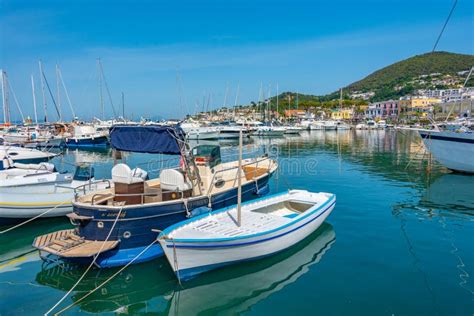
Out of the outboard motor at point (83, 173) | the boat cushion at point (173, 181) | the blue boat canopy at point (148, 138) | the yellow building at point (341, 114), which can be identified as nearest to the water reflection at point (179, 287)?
the boat cushion at point (173, 181)

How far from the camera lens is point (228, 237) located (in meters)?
8.20

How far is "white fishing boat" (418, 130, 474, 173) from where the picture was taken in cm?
2238

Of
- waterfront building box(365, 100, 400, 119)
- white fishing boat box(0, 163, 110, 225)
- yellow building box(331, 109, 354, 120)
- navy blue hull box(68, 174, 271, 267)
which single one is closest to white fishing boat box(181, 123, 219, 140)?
white fishing boat box(0, 163, 110, 225)

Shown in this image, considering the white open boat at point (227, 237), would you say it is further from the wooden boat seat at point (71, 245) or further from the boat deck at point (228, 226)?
the wooden boat seat at point (71, 245)

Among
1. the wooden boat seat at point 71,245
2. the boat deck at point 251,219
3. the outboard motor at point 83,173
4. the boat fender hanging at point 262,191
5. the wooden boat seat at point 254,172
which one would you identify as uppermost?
the outboard motor at point 83,173

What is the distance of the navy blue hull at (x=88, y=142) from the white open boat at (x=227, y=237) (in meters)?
41.5

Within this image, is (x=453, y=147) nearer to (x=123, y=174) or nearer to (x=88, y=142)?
(x=123, y=174)

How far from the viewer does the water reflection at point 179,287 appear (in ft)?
24.5

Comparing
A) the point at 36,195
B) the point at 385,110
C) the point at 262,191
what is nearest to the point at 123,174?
the point at 36,195

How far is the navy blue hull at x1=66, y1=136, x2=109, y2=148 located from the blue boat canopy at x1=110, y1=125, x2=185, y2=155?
39.2 metres

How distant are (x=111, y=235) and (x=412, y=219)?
11.5m

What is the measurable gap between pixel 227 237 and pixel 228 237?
0.09ft

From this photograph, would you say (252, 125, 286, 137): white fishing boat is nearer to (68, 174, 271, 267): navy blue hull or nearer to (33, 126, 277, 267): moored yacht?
(33, 126, 277, 267): moored yacht

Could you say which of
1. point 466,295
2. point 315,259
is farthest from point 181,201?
point 466,295
